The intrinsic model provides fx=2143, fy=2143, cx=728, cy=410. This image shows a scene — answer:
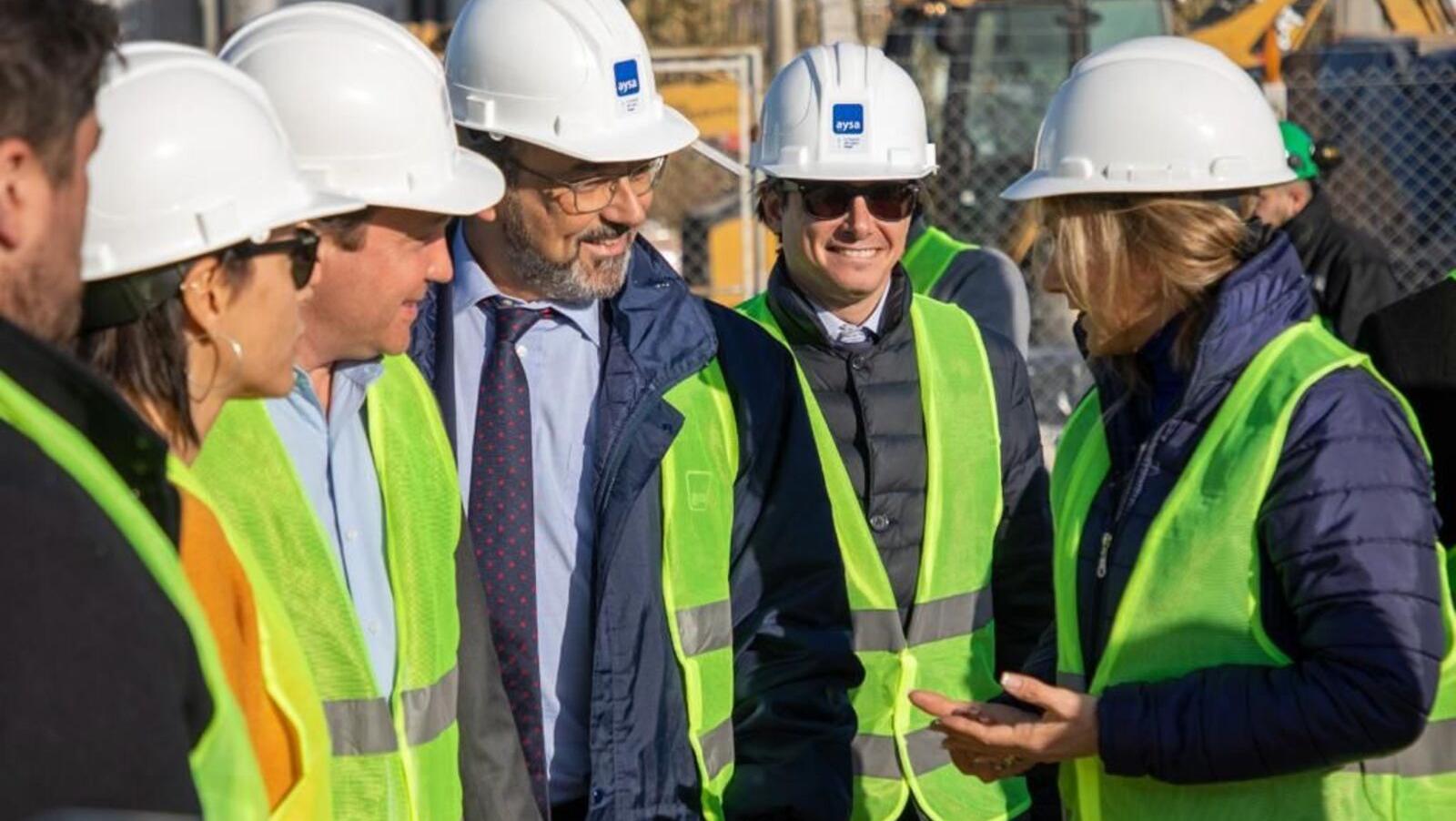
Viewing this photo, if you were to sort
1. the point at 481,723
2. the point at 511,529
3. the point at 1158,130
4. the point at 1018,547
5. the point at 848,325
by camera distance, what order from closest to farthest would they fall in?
the point at 481,723 < the point at 1158,130 < the point at 511,529 < the point at 1018,547 < the point at 848,325

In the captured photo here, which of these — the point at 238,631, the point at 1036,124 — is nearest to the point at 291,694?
the point at 238,631

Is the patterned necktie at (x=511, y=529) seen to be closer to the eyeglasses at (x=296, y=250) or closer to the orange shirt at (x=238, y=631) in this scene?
the eyeglasses at (x=296, y=250)

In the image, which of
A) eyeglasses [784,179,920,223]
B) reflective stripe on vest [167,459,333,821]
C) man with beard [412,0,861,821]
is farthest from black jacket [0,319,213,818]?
eyeglasses [784,179,920,223]

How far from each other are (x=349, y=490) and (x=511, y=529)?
0.59 m

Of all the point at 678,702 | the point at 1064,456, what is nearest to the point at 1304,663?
the point at 1064,456

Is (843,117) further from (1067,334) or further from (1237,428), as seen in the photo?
(1067,334)

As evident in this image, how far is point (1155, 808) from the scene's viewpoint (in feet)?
10.7

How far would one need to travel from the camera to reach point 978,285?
6.38 meters

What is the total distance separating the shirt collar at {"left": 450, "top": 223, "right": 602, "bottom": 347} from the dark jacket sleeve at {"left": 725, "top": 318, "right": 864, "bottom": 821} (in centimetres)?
26

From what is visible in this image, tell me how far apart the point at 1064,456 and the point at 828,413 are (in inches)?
42.2

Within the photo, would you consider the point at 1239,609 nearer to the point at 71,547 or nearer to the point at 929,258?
the point at 71,547

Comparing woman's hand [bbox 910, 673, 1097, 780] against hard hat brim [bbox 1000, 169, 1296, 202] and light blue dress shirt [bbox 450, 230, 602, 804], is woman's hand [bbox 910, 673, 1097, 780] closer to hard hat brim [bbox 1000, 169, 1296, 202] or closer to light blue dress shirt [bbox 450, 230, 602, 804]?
light blue dress shirt [bbox 450, 230, 602, 804]

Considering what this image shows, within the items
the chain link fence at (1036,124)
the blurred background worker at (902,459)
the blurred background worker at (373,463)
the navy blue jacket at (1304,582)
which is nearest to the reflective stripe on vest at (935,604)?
the blurred background worker at (902,459)

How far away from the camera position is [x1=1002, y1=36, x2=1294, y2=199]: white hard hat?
3.41 metres
